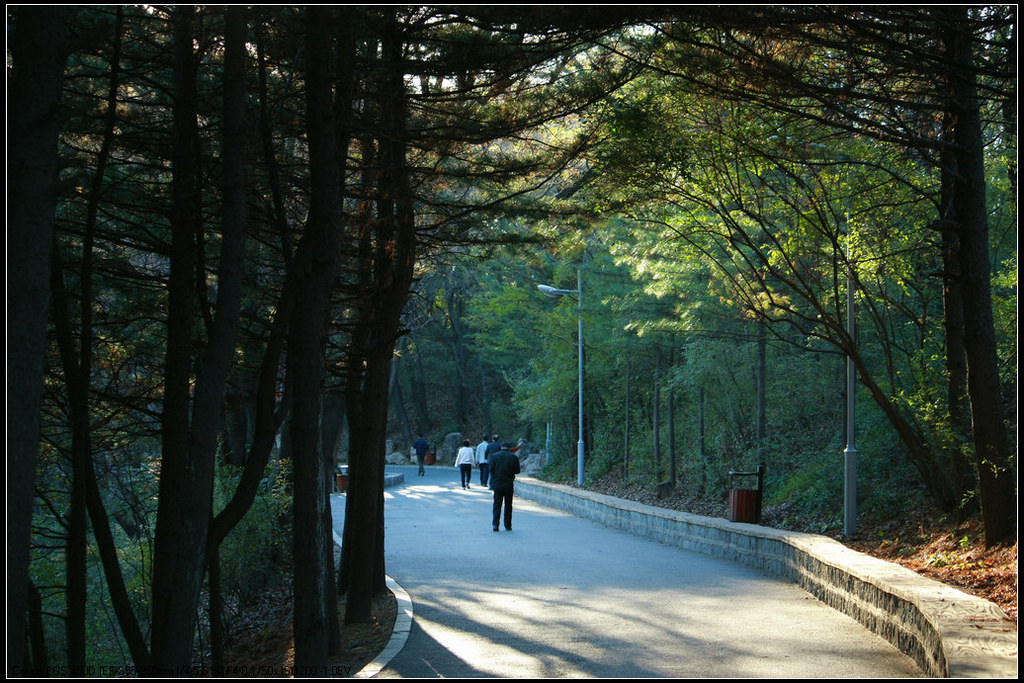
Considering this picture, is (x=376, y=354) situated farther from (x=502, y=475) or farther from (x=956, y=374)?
(x=502, y=475)

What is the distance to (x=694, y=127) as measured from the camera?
46.4 feet

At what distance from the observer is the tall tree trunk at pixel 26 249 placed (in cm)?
562

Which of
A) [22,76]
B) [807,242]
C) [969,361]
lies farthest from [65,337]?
[807,242]

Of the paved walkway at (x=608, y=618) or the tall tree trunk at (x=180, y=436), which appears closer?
the tall tree trunk at (x=180, y=436)

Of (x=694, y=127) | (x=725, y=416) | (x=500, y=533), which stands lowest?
(x=500, y=533)

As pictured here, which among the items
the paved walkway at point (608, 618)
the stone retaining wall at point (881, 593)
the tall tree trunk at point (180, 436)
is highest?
the tall tree trunk at point (180, 436)

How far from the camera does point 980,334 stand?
11570 millimetres

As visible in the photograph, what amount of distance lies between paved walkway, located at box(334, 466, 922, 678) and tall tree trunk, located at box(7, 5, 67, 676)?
11.3 ft

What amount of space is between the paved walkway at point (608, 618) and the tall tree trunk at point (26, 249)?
3453 millimetres

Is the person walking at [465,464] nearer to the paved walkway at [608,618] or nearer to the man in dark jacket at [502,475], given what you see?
the man in dark jacket at [502,475]

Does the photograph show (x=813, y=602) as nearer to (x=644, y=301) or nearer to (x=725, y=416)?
(x=644, y=301)

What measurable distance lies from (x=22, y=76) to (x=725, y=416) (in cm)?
2438

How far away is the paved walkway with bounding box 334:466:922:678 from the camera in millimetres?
8234

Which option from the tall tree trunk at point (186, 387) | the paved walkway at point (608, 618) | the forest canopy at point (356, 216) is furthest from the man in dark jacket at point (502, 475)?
the tall tree trunk at point (186, 387)
